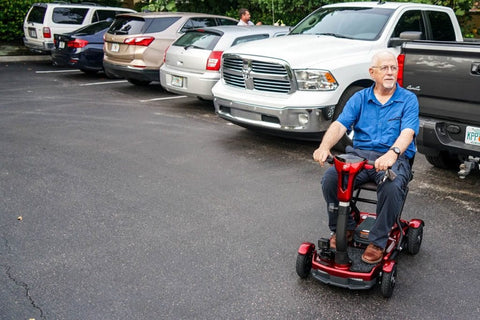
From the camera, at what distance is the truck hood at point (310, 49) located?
722cm

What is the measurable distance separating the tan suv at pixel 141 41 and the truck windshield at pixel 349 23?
151 inches

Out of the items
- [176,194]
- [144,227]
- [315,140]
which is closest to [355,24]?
[315,140]

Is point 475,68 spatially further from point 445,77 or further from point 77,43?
point 77,43

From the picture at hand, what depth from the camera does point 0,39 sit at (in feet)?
62.7

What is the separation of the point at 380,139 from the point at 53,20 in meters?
13.9

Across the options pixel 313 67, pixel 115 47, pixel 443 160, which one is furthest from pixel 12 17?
pixel 443 160

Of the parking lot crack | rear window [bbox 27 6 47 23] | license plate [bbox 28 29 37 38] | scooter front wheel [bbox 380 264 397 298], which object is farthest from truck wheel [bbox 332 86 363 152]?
license plate [bbox 28 29 37 38]

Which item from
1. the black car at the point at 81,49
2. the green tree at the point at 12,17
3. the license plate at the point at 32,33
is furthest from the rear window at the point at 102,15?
the green tree at the point at 12,17

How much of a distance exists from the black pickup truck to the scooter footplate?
2.09 m

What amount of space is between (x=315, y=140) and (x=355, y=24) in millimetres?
1872

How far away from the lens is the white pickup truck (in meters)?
7.14

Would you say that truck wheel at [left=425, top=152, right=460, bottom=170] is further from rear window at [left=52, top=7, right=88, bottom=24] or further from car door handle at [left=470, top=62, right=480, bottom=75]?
rear window at [left=52, top=7, right=88, bottom=24]

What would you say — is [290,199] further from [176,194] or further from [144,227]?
[144,227]

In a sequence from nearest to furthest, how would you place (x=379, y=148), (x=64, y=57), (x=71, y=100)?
(x=379, y=148) < (x=71, y=100) < (x=64, y=57)
